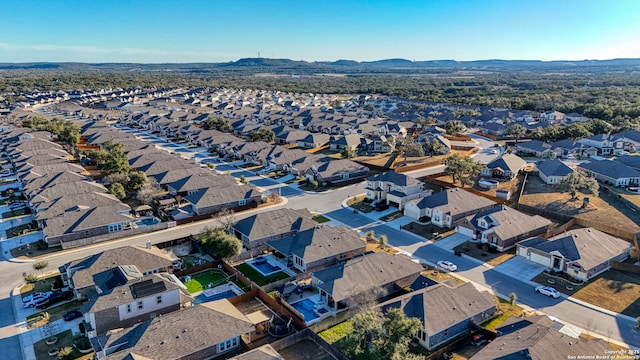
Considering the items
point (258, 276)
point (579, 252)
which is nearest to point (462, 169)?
point (579, 252)

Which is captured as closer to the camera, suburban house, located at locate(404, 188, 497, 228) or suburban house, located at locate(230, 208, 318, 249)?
suburban house, located at locate(230, 208, 318, 249)

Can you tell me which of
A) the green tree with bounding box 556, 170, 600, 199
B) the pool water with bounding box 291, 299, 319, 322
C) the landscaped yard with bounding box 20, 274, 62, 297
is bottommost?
the pool water with bounding box 291, 299, 319, 322

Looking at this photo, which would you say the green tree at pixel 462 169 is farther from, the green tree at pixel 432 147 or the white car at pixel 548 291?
the white car at pixel 548 291

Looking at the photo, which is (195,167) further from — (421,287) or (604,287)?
(604,287)

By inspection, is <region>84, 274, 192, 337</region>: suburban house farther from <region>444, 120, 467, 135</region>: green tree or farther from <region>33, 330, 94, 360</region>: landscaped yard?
<region>444, 120, 467, 135</region>: green tree

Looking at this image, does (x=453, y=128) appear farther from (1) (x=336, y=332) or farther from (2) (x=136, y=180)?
(1) (x=336, y=332)

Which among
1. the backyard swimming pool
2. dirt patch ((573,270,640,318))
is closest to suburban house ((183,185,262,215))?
the backyard swimming pool

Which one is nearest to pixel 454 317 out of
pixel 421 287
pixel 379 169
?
pixel 421 287
